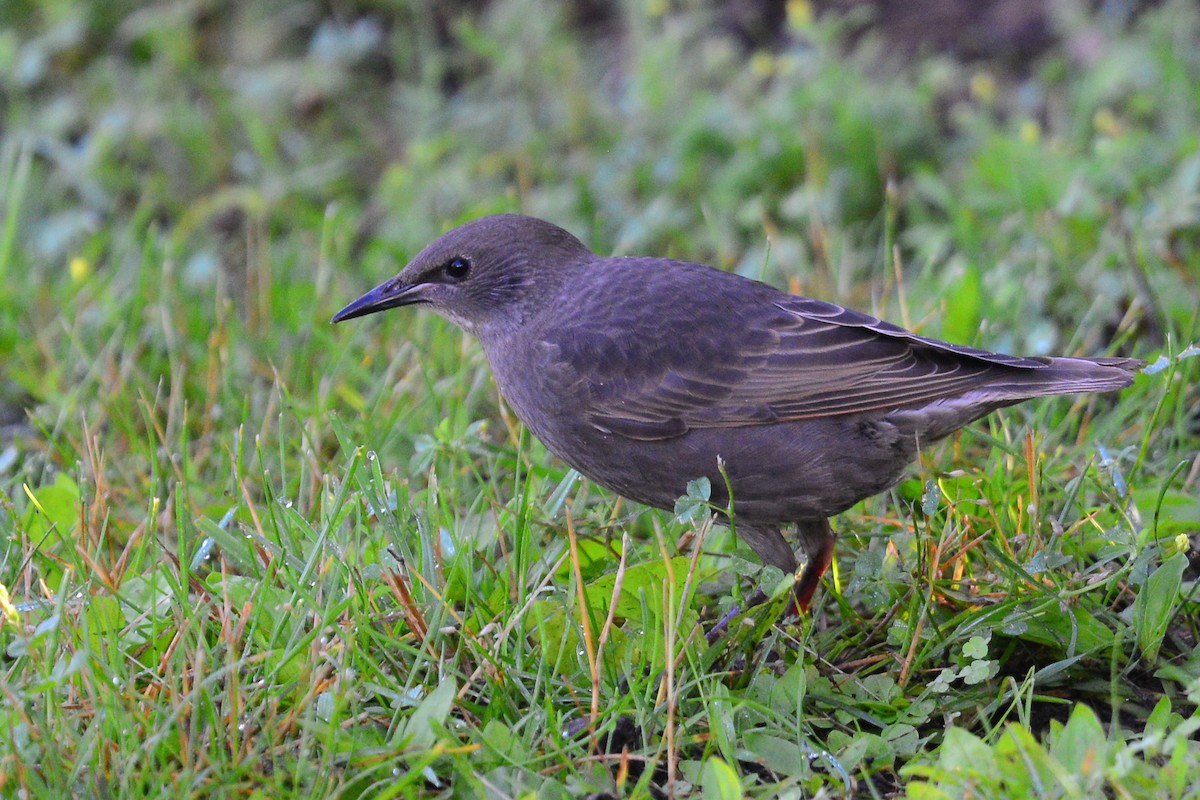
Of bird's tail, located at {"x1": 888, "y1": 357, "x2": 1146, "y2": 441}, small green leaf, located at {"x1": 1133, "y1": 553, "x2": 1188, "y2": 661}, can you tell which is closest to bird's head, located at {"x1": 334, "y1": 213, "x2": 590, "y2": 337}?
bird's tail, located at {"x1": 888, "y1": 357, "x2": 1146, "y2": 441}

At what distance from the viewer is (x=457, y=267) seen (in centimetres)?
433

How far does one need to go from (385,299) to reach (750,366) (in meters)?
1.22

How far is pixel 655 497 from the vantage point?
3.74 metres

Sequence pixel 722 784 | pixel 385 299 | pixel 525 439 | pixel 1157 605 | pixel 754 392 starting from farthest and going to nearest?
1. pixel 525 439
2. pixel 385 299
3. pixel 754 392
4. pixel 1157 605
5. pixel 722 784

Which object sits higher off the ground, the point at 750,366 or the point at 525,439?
the point at 750,366

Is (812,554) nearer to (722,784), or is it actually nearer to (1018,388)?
(1018,388)

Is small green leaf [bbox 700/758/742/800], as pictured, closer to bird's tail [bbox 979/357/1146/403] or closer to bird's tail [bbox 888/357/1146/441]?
bird's tail [bbox 888/357/1146/441]

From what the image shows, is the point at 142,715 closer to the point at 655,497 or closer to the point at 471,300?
the point at 655,497

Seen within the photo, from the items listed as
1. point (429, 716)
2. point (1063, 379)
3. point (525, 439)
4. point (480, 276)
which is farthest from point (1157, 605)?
point (480, 276)

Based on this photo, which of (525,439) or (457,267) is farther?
(525,439)

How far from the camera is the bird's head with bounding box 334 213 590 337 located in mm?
4270

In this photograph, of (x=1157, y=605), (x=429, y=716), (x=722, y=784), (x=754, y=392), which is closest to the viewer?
(x=722, y=784)

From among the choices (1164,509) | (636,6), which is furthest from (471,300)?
(636,6)

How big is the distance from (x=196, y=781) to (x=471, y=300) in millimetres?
1899
